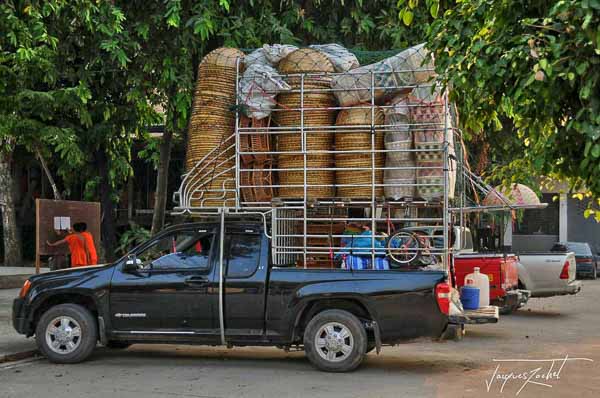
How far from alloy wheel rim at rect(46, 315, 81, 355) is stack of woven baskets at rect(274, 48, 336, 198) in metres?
3.10

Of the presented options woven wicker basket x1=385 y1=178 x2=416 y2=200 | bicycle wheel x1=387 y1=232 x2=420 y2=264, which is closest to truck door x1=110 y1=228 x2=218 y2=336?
bicycle wheel x1=387 y1=232 x2=420 y2=264

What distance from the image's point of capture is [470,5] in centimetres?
646

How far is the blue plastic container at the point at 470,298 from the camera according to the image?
1048 centimetres

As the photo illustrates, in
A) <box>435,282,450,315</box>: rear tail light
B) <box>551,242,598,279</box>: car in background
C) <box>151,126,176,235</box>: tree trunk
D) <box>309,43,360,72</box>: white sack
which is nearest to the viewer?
<box>435,282,450,315</box>: rear tail light

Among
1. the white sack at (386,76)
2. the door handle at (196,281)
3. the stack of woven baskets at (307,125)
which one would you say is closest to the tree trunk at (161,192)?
the stack of woven baskets at (307,125)

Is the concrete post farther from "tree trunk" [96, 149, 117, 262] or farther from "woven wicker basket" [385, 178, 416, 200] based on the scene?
"woven wicker basket" [385, 178, 416, 200]

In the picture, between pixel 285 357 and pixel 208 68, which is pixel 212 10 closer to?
pixel 208 68

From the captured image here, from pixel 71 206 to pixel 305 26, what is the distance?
5244 millimetres

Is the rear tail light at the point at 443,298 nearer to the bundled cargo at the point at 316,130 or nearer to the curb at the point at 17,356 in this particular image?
the bundled cargo at the point at 316,130

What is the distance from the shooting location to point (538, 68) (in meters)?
5.30

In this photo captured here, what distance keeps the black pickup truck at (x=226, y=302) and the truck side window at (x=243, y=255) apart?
0.04 ft

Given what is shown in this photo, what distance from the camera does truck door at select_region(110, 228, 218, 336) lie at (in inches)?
375

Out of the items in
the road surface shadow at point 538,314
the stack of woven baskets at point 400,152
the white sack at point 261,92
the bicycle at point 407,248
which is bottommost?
the road surface shadow at point 538,314

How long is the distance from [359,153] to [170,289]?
2.87m
